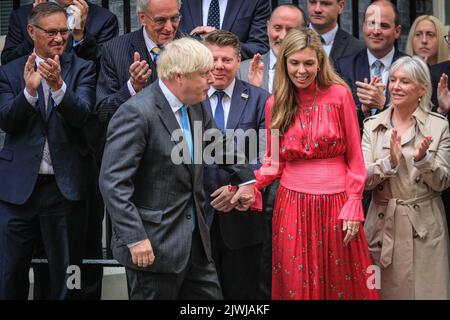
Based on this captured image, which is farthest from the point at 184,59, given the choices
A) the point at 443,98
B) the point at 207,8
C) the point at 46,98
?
the point at 443,98

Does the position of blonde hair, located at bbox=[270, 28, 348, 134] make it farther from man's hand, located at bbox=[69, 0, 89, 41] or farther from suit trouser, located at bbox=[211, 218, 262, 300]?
man's hand, located at bbox=[69, 0, 89, 41]

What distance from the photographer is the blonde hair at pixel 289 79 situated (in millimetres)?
5957

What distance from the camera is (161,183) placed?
5.38 metres

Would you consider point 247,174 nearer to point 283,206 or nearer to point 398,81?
point 283,206

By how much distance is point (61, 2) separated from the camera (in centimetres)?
717

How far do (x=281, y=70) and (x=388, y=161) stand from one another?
0.88 metres

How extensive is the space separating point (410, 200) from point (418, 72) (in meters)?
0.81

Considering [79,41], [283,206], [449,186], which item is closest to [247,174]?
[283,206]

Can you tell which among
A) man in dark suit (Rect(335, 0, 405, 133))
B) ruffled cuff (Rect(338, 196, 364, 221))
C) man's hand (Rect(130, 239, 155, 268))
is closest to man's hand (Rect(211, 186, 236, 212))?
ruffled cuff (Rect(338, 196, 364, 221))

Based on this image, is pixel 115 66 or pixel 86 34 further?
pixel 86 34

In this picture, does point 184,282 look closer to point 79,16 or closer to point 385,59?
point 79,16

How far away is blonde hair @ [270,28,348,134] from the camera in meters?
5.96

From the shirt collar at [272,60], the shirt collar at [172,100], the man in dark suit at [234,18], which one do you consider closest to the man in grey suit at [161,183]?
the shirt collar at [172,100]

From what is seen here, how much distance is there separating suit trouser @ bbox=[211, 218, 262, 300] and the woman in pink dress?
334mm
